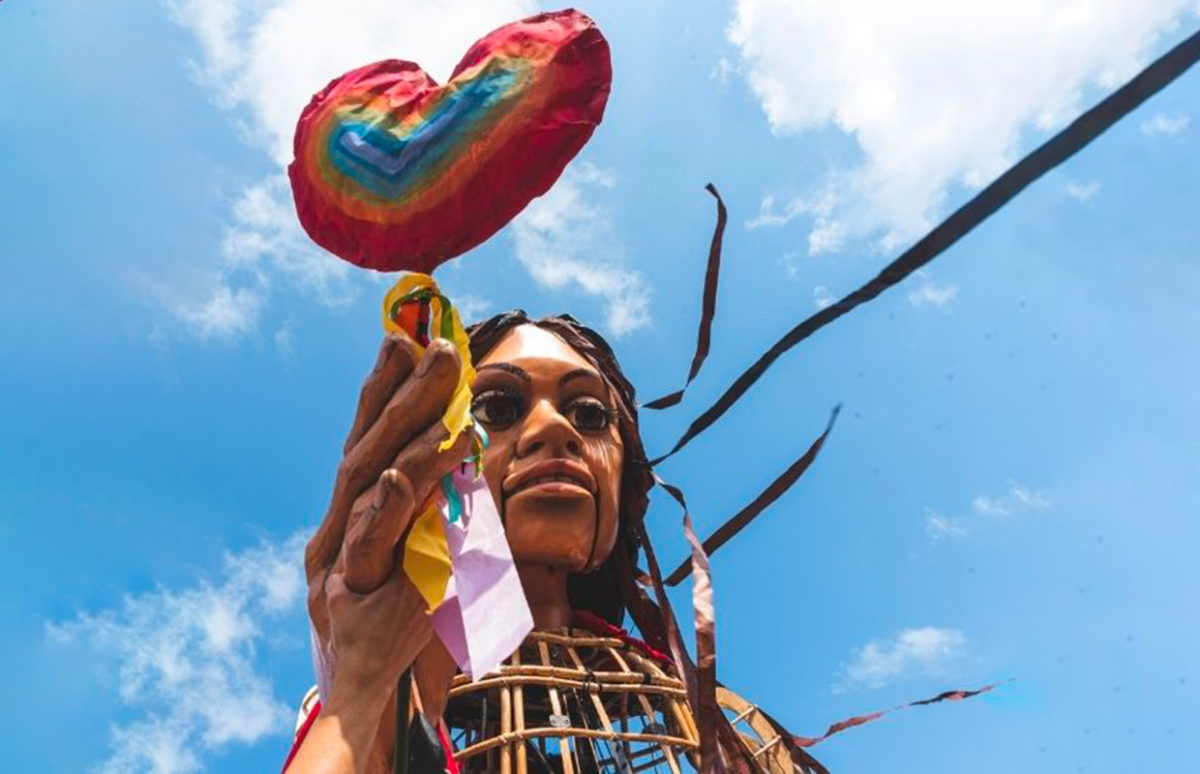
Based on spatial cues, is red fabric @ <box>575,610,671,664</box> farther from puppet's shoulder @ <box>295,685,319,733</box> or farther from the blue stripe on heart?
the blue stripe on heart

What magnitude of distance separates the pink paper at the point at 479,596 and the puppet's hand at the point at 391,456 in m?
0.08

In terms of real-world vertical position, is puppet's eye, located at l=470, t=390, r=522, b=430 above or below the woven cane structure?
above

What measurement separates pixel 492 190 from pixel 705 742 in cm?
103

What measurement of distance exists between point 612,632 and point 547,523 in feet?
1.10

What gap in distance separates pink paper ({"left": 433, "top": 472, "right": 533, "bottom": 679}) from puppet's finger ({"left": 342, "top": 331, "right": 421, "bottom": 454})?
165 millimetres

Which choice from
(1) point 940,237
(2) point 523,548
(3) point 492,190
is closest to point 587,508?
(2) point 523,548

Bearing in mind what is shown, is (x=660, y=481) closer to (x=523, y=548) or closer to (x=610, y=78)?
(x=523, y=548)

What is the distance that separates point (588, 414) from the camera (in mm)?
2773

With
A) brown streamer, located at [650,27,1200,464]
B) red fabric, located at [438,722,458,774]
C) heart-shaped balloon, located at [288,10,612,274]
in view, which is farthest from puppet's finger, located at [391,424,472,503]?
brown streamer, located at [650,27,1200,464]

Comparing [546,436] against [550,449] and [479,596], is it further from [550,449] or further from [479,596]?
[479,596]

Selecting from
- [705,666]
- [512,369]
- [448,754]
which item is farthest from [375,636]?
[512,369]

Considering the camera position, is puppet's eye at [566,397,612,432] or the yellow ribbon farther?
puppet's eye at [566,397,612,432]

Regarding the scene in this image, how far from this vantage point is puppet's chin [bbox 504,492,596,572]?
2.59 meters

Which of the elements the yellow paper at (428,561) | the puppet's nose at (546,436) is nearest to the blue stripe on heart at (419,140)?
the yellow paper at (428,561)
